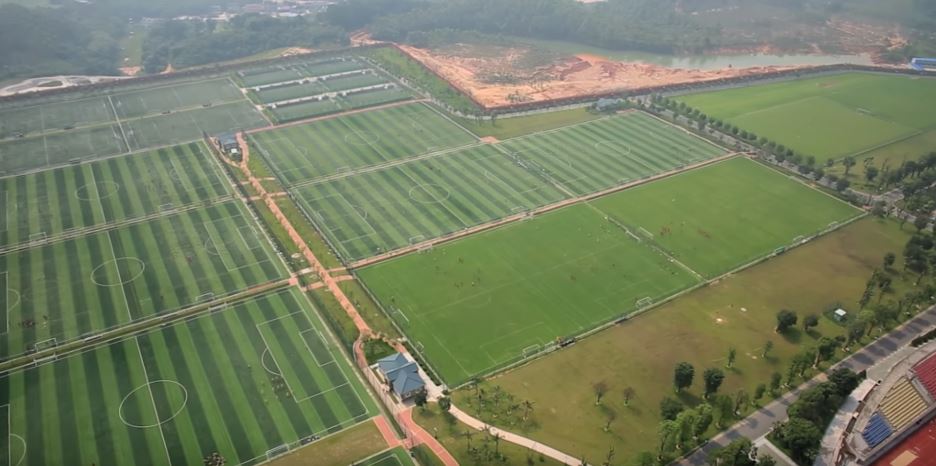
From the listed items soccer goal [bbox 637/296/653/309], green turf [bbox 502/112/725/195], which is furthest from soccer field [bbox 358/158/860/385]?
green turf [bbox 502/112/725/195]

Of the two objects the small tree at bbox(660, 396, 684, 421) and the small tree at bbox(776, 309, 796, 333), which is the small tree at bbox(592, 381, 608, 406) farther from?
the small tree at bbox(776, 309, 796, 333)

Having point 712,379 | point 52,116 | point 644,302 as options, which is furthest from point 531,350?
point 52,116

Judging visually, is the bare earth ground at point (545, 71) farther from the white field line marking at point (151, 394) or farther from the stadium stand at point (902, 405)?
the stadium stand at point (902, 405)

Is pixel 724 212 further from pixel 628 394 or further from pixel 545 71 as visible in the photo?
pixel 545 71

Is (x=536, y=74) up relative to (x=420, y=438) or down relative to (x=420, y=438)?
up

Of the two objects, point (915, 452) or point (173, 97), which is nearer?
point (915, 452)

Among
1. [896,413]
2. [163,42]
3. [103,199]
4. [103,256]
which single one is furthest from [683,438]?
[163,42]

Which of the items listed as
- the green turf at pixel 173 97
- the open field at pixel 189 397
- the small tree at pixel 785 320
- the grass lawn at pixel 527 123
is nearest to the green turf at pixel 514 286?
the open field at pixel 189 397
